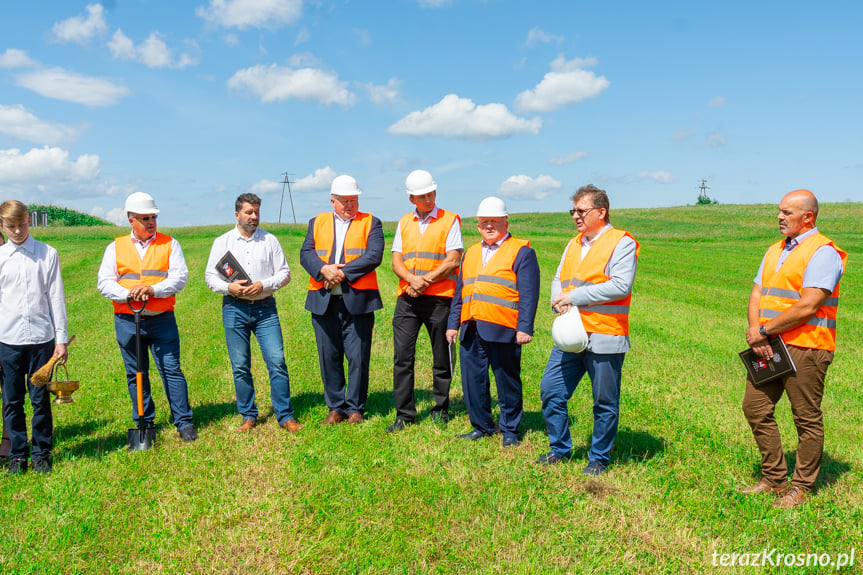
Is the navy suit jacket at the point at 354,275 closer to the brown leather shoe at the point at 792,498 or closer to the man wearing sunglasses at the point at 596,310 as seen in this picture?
the man wearing sunglasses at the point at 596,310

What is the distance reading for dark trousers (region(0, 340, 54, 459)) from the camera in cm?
563

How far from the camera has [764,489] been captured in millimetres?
5062

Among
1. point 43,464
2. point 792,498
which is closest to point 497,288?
point 792,498

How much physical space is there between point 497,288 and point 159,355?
143 inches

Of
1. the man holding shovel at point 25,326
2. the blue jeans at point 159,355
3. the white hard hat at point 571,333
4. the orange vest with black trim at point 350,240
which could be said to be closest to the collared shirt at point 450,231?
the orange vest with black trim at point 350,240

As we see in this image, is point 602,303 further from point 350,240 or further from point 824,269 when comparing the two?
point 350,240

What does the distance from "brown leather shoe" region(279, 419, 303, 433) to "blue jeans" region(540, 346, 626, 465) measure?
270 centimetres

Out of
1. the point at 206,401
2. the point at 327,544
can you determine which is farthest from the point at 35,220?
the point at 327,544

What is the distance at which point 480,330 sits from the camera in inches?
242

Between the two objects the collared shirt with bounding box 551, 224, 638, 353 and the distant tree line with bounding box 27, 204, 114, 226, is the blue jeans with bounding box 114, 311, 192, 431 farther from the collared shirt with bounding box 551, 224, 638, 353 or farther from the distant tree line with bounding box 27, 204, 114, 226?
the distant tree line with bounding box 27, 204, 114, 226

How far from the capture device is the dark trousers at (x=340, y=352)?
6.99m

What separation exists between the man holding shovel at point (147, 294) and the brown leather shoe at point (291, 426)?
2.98ft

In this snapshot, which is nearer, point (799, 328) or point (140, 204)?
point (799, 328)

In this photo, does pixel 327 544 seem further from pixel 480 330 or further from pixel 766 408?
pixel 766 408
